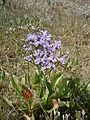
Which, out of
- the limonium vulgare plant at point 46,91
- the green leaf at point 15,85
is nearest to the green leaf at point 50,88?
the limonium vulgare plant at point 46,91

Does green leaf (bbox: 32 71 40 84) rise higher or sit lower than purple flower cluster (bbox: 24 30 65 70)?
lower

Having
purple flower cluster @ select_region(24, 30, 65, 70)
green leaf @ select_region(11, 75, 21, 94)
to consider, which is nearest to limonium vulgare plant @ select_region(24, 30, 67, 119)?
purple flower cluster @ select_region(24, 30, 65, 70)

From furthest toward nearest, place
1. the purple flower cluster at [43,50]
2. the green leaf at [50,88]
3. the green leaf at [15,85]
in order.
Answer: the green leaf at [15,85] < the green leaf at [50,88] < the purple flower cluster at [43,50]

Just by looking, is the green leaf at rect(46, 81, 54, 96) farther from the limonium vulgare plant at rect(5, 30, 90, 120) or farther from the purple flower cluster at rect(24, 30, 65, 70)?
the purple flower cluster at rect(24, 30, 65, 70)

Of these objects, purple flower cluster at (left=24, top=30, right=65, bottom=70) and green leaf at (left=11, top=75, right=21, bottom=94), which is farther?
green leaf at (left=11, top=75, right=21, bottom=94)

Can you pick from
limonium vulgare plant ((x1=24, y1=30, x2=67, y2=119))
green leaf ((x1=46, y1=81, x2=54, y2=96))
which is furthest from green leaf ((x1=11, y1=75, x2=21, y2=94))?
green leaf ((x1=46, y1=81, x2=54, y2=96))

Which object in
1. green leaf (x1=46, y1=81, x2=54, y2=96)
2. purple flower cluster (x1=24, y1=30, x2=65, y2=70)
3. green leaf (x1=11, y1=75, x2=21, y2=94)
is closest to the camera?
purple flower cluster (x1=24, y1=30, x2=65, y2=70)

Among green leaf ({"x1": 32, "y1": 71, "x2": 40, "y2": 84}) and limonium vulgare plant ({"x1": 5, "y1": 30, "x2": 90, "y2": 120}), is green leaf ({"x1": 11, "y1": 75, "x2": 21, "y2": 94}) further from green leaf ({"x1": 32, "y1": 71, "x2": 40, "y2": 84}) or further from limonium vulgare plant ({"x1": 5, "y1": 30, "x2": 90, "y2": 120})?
green leaf ({"x1": 32, "y1": 71, "x2": 40, "y2": 84})

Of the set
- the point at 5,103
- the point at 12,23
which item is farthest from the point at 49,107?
the point at 12,23

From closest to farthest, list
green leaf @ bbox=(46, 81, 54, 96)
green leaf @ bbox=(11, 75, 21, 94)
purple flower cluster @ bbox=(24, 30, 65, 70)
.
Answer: purple flower cluster @ bbox=(24, 30, 65, 70) → green leaf @ bbox=(46, 81, 54, 96) → green leaf @ bbox=(11, 75, 21, 94)

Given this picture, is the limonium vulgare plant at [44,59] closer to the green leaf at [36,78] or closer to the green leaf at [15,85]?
the green leaf at [36,78]

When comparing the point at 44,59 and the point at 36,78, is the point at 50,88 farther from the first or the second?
the point at 44,59
